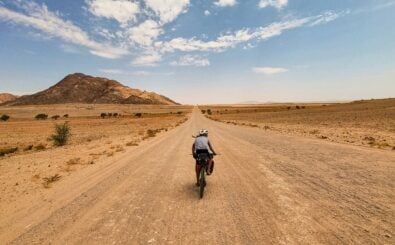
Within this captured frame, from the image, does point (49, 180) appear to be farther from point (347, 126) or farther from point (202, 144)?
point (347, 126)

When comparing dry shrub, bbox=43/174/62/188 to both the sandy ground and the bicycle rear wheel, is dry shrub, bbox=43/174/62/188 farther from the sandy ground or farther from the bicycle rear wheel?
the sandy ground

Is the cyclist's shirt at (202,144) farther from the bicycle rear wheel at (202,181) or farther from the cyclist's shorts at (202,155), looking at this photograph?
the bicycle rear wheel at (202,181)

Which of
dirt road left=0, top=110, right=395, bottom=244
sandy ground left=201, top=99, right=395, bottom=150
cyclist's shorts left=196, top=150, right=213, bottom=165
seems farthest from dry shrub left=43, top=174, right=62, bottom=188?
sandy ground left=201, top=99, right=395, bottom=150

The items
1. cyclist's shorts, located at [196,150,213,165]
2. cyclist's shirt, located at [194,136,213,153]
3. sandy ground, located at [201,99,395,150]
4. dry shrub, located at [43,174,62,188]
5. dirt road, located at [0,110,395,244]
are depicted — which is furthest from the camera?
sandy ground, located at [201,99,395,150]

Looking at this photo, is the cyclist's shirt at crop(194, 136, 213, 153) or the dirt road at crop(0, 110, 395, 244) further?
the cyclist's shirt at crop(194, 136, 213, 153)

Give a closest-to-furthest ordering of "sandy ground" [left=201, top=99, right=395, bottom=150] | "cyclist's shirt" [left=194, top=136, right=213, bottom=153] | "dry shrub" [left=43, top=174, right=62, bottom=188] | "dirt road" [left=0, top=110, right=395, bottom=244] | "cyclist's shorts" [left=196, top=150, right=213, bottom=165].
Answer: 1. "dirt road" [left=0, top=110, right=395, bottom=244]
2. "cyclist's shorts" [left=196, top=150, right=213, bottom=165]
3. "cyclist's shirt" [left=194, top=136, right=213, bottom=153]
4. "dry shrub" [left=43, top=174, right=62, bottom=188]
5. "sandy ground" [left=201, top=99, right=395, bottom=150]

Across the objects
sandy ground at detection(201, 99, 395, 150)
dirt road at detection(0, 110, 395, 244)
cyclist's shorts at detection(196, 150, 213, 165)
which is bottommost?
sandy ground at detection(201, 99, 395, 150)

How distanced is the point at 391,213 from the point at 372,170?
18.8 ft

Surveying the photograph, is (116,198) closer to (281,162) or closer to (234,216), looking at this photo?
(234,216)

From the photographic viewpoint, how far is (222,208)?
8305 mm

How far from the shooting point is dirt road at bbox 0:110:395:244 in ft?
21.3

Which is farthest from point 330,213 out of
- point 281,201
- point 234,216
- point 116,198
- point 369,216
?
point 116,198

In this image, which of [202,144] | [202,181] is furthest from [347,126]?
[202,181]

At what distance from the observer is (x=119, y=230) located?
6875mm
